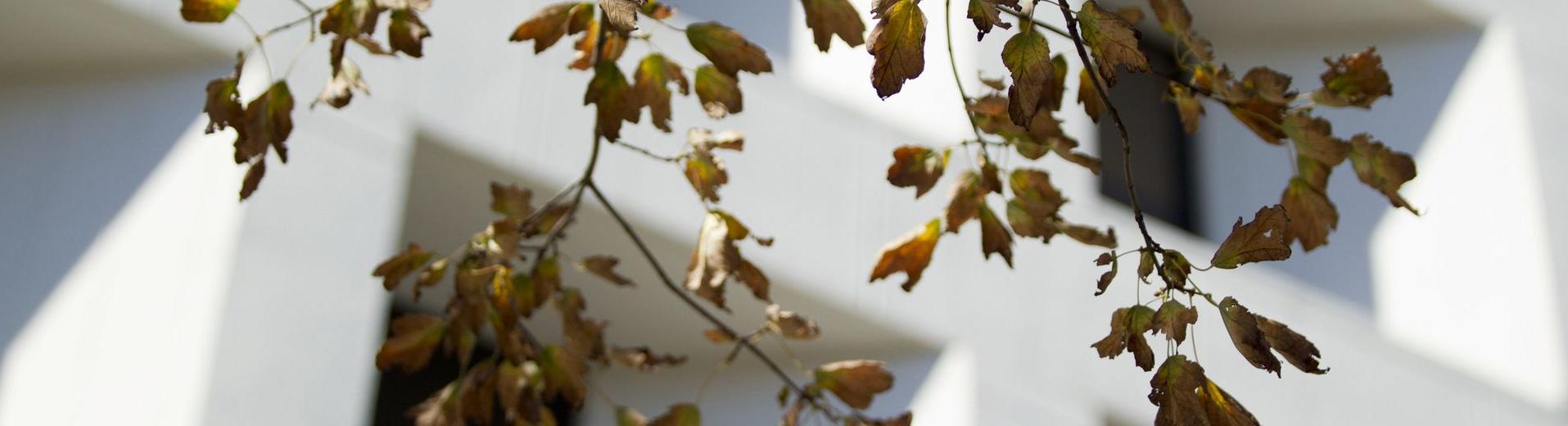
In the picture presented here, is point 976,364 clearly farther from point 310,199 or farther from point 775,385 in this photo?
point 310,199

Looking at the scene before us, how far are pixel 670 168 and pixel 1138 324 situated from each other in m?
4.14

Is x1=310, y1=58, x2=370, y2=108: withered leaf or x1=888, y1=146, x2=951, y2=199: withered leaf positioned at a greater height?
x1=888, y1=146, x2=951, y2=199: withered leaf

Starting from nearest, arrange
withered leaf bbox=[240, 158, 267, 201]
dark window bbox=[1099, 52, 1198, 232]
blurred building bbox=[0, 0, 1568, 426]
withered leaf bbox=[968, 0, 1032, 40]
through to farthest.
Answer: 1. withered leaf bbox=[968, 0, 1032, 40]
2. withered leaf bbox=[240, 158, 267, 201]
3. blurred building bbox=[0, 0, 1568, 426]
4. dark window bbox=[1099, 52, 1198, 232]

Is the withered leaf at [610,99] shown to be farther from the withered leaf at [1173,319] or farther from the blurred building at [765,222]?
the blurred building at [765,222]

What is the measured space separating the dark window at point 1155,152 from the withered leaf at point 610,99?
19.8ft

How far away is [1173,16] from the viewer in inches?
99.0

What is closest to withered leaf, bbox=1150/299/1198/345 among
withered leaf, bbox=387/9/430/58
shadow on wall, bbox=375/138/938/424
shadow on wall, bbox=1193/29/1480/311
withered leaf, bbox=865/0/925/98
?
withered leaf, bbox=865/0/925/98

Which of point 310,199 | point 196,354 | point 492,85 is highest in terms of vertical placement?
point 492,85

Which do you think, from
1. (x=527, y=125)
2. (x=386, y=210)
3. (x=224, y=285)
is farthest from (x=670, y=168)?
(x=224, y=285)

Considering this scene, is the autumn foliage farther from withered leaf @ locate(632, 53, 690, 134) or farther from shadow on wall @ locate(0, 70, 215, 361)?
shadow on wall @ locate(0, 70, 215, 361)

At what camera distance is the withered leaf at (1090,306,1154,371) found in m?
1.82

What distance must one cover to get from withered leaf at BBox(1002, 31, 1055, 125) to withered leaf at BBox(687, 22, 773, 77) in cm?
55

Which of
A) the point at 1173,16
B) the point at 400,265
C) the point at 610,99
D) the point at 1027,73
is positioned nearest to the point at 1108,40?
the point at 1027,73

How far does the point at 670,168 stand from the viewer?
5910 millimetres
